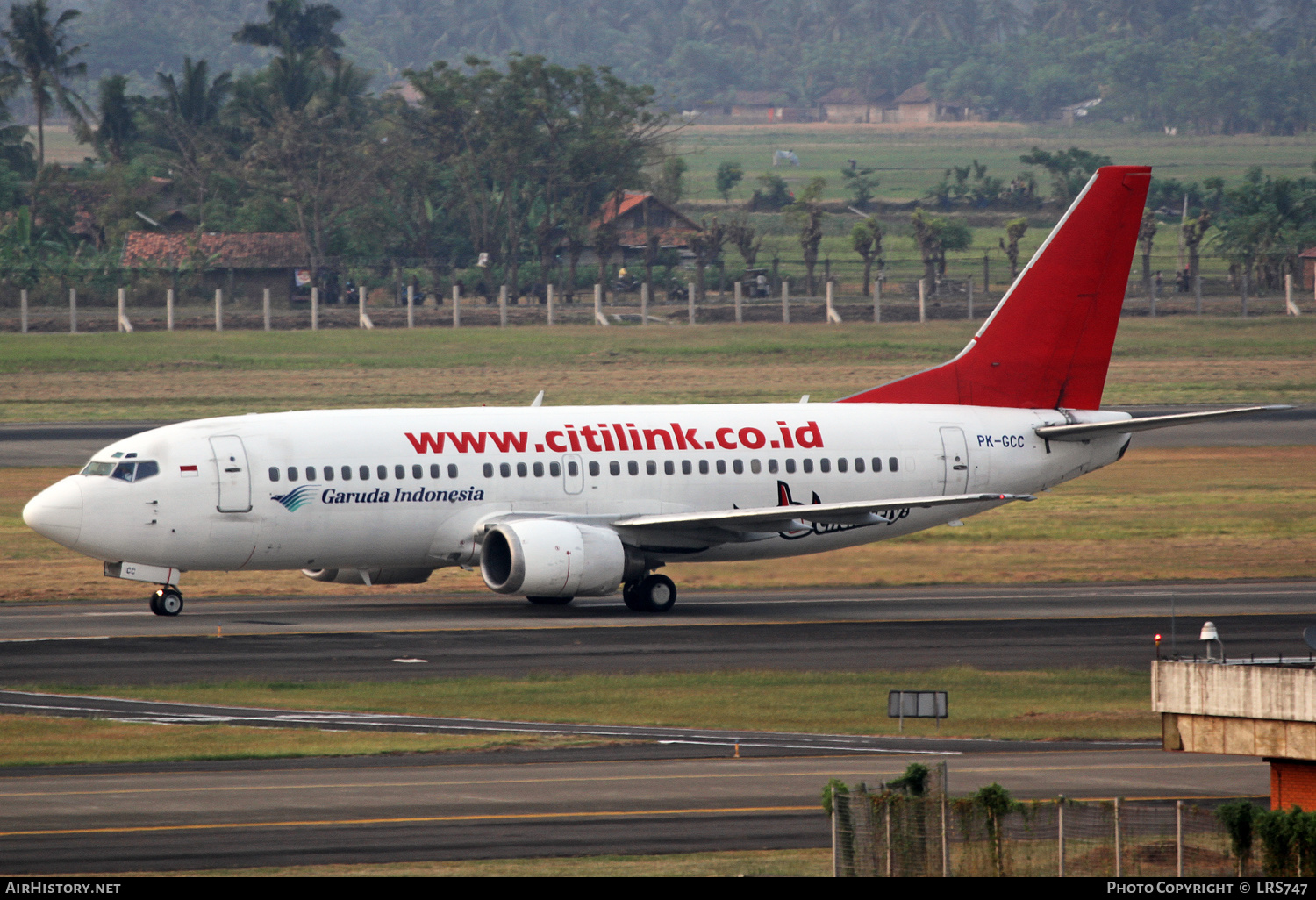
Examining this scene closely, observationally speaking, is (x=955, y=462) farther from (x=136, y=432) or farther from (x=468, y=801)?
(x=136, y=432)

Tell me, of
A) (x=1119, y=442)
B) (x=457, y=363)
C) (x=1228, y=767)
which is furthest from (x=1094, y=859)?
(x=457, y=363)

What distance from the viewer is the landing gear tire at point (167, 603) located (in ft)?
157

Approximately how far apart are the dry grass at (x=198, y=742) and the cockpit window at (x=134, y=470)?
12.5 m

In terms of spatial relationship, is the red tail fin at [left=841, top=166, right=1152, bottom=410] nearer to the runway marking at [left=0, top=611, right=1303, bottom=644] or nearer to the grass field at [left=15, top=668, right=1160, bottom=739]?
the runway marking at [left=0, top=611, right=1303, bottom=644]

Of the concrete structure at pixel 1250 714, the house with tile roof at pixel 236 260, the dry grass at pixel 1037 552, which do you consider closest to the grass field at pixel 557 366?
the house with tile roof at pixel 236 260

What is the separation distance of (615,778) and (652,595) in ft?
63.7

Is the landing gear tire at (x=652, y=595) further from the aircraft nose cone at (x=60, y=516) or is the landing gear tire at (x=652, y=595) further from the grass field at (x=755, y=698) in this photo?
the aircraft nose cone at (x=60, y=516)

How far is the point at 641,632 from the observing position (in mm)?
45656

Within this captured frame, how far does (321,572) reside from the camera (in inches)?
1967

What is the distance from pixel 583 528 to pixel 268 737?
51.3 feet

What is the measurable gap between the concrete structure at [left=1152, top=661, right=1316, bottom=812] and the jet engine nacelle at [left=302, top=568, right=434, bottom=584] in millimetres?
25618

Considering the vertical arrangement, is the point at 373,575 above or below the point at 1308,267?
below

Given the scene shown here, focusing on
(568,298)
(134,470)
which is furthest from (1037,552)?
(568,298)

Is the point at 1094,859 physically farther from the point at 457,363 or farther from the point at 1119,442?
the point at 457,363
